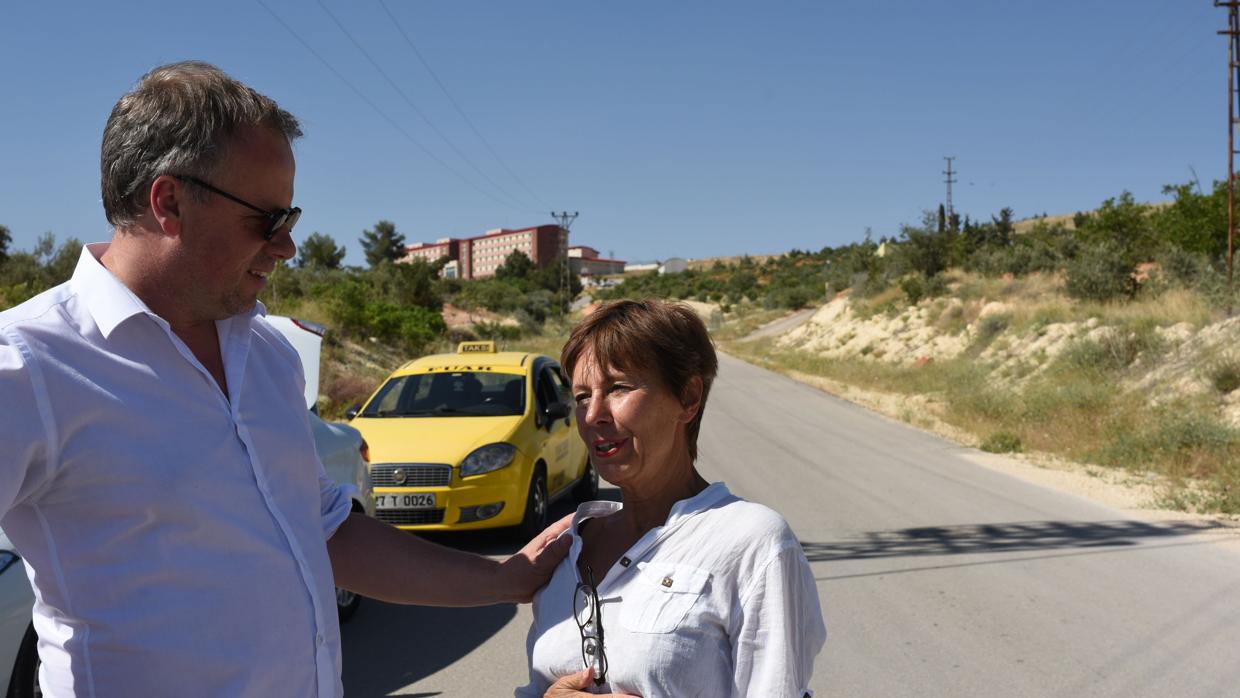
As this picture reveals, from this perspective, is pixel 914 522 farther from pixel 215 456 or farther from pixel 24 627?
pixel 215 456

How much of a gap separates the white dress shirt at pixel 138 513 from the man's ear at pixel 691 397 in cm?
88

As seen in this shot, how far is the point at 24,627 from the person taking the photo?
3.88 m

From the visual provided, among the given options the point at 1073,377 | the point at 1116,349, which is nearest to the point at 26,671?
the point at 1073,377

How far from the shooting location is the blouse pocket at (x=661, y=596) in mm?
1901

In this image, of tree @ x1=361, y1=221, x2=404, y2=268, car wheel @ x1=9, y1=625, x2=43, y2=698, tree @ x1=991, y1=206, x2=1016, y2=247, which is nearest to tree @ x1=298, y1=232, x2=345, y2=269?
tree @ x1=361, y1=221, x2=404, y2=268

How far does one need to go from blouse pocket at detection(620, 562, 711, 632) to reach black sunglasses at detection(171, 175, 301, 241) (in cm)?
104

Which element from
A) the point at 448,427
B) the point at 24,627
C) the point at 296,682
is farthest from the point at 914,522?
the point at 296,682

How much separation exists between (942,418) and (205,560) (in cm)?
1891

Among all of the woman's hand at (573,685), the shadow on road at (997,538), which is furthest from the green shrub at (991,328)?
the woman's hand at (573,685)

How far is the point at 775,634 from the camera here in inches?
72.6

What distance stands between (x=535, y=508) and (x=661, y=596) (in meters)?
7.04

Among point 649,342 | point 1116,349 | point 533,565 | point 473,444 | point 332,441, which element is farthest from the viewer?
point 1116,349

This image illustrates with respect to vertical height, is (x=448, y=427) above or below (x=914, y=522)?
above

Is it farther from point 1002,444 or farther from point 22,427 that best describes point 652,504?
point 1002,444
